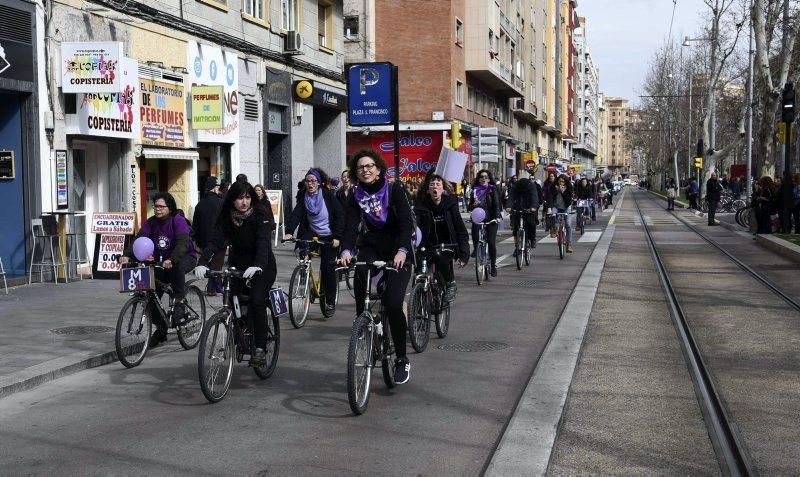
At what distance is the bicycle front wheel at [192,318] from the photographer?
30.1ft

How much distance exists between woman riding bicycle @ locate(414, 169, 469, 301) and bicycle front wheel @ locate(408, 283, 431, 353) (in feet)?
3.21

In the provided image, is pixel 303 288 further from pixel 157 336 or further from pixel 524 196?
pixel 524 196

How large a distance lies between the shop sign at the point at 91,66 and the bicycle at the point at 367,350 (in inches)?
338

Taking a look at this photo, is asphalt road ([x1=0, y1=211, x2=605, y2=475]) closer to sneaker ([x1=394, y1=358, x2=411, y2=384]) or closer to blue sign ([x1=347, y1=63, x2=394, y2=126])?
sneaker ([x1=394, y1=358, x2=411, y2=384])

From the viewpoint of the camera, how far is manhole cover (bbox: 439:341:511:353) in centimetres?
899

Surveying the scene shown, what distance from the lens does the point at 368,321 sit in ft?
21.4

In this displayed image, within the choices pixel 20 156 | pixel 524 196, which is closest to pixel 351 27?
pixel 524 196

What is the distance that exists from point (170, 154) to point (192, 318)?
875 cm

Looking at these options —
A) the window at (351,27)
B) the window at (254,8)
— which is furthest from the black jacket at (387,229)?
the window at (351,27)

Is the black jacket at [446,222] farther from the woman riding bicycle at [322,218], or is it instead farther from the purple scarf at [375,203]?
the purple scarf at [375,203]

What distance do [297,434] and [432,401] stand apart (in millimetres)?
1272

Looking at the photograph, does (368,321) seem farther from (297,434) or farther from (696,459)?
(696,459)

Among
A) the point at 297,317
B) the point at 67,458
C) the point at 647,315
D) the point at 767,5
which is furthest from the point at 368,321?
the point at 767,5

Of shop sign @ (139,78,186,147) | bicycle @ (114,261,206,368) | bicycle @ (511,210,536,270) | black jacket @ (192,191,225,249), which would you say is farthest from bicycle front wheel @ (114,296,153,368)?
bicycle @ (511,210,536,270)
